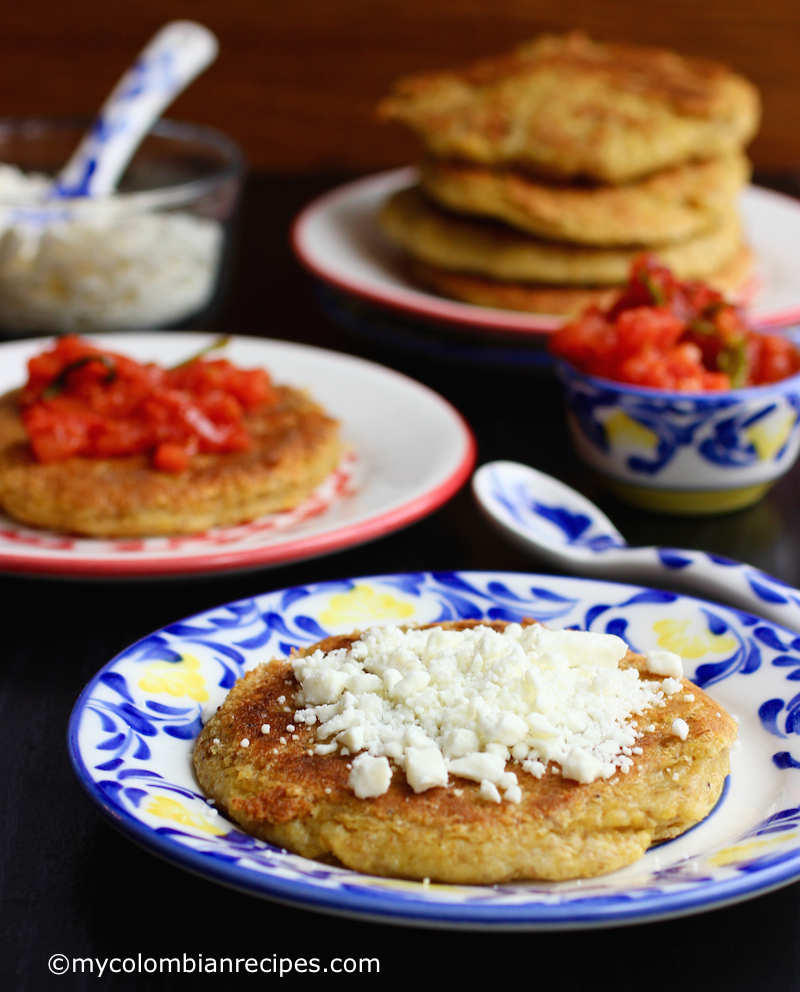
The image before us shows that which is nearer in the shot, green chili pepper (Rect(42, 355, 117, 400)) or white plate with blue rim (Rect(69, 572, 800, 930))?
white plate with blue rim (Rect(69, 572, 800, 930))

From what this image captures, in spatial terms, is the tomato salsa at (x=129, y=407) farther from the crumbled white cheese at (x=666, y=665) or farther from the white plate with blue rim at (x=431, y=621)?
the crumbled white cheese at (x=666, y=665)

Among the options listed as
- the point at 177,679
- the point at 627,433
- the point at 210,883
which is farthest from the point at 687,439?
the point at 210,883

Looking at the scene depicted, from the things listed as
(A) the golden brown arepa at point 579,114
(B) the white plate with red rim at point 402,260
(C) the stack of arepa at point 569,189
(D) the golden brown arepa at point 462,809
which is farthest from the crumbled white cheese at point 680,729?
(A) the golden brown arepa at point 579,114

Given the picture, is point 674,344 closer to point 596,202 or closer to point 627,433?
point 627,433

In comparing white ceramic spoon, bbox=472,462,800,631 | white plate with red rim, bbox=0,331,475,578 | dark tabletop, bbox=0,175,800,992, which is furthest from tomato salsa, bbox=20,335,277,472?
white ceramic spoon, bbox=472,462,800,631

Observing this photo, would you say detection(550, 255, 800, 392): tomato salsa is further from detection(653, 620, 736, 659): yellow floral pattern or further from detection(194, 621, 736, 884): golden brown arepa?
detection(194, 621, 736, 884): golden brown arepa

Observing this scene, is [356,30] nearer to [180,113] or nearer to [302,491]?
[180,113]

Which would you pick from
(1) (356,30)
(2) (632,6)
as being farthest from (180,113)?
(2) (632,6)
